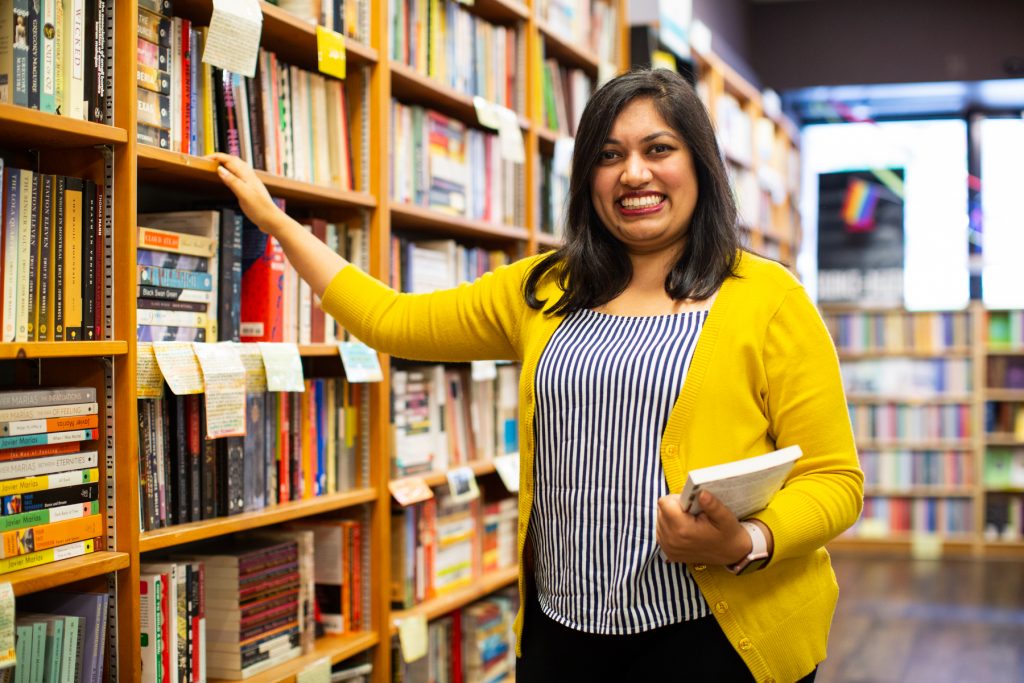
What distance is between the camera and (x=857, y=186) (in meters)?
7.08

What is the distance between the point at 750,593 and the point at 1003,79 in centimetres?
588

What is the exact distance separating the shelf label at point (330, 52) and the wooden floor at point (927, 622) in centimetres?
268

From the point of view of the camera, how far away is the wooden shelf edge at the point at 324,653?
82.6 inches

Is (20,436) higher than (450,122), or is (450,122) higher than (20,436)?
(450,122)

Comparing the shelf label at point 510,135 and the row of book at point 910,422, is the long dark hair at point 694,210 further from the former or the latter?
the row of book at point 910,422

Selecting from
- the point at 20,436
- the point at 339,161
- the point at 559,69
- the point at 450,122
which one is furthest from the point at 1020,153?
the point at 20,436

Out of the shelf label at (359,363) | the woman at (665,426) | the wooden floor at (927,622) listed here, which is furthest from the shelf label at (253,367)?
the wooden floor at (927,622)

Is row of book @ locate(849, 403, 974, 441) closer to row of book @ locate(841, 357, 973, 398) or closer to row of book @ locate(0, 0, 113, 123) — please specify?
row of book @ locate(841, 357, 973, 398)

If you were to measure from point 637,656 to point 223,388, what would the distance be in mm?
909

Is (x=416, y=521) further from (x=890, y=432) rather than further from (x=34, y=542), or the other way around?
(x=890, y=432)

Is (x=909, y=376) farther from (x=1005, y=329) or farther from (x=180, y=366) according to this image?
(x=180, y=366)

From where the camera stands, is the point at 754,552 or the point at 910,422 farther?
the point at 910,422

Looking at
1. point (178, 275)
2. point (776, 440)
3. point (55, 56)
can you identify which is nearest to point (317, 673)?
point (178, 275)

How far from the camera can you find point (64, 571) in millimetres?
1585
